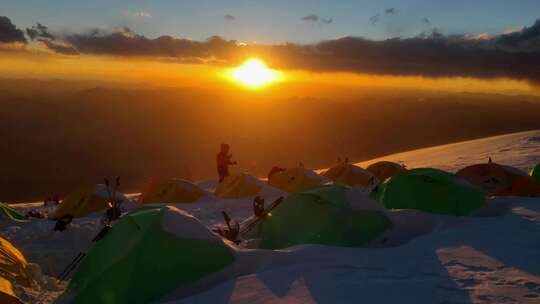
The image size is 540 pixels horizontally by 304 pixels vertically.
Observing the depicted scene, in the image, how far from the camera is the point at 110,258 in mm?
6656

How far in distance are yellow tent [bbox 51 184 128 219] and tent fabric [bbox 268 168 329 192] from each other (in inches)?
221

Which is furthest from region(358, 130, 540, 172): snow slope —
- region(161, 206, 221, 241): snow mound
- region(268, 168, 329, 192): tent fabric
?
region(161, 206, 221, 241): snow mound

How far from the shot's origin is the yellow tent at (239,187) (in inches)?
637

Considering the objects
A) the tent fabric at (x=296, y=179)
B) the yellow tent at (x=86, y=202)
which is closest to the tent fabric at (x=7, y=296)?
the yellow tent at (x=86, y=202)

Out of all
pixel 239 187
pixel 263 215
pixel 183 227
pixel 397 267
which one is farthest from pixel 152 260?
pixel 239 187

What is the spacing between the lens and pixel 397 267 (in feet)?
21.7

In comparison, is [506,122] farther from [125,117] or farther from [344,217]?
[344,217]

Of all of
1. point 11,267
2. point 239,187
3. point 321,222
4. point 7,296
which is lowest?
point 239,187

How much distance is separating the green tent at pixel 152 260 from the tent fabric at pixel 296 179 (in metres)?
9.52

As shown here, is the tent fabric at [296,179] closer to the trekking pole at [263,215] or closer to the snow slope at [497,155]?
the trekking pole at [263,215]

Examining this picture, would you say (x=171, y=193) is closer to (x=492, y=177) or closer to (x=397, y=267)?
(x=492, y=177)

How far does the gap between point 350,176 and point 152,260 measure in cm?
1219

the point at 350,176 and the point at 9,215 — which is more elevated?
the point at 350,176

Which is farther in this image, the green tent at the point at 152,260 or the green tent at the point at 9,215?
the green tent at the point at 9,215
